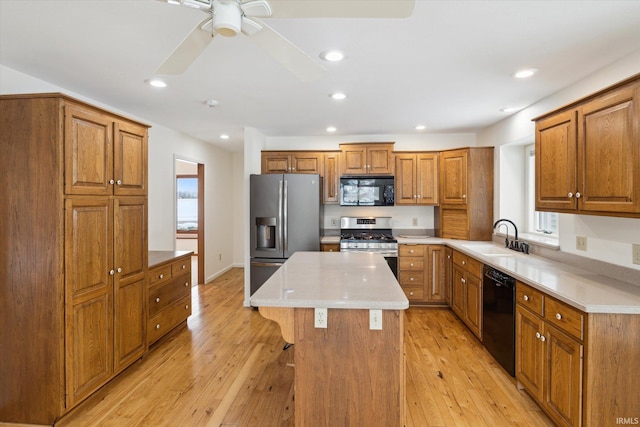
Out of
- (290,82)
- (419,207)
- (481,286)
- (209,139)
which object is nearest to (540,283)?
(481,286)

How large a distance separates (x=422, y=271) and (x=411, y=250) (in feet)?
1.04

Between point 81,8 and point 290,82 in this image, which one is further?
point 290,82

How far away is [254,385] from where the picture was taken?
2607 mm

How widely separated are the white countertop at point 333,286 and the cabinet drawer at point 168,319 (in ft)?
5.03

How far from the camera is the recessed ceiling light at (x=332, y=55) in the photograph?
228cm

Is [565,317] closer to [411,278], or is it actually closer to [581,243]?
[581,243]

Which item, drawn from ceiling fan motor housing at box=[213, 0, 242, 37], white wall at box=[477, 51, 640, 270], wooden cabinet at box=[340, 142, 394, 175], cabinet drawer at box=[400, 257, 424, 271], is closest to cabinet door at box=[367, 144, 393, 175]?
wooden cabinet at box=[340, 142, 394, 175]

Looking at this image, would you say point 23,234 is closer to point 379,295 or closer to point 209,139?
point 379,295

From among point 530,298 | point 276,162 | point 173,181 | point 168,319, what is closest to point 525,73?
point 530,298

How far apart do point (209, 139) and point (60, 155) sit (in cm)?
351

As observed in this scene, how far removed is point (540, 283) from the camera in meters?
2.18

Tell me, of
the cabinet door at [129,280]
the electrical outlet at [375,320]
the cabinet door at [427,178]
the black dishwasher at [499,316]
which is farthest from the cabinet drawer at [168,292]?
the cabinet door at [427,178]

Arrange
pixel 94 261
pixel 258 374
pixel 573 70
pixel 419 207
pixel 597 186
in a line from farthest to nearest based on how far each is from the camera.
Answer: pixel 419 207 → pixel 258 374 → pixel 573 70 → pixel 94 261 → pixel 597 186

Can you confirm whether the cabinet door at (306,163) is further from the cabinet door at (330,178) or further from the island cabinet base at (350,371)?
the island cabinet base at (350,371)
